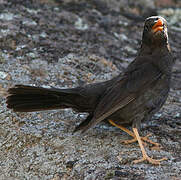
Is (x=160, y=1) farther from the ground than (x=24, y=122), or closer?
farther from the ground

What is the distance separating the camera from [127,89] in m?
3.54

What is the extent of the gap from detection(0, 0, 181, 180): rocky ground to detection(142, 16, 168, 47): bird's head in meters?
0.86

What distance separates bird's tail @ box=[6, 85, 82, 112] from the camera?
3516 millimetres

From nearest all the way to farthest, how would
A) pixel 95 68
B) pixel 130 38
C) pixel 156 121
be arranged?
pixel 156 121, pixel 95 68, pixel 130 38

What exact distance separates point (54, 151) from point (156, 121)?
135cm

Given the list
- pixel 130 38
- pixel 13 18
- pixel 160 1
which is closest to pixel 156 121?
pixel 130 38

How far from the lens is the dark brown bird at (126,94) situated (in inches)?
138

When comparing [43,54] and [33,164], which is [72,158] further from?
[43,54]

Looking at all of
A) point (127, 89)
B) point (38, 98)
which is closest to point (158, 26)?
point (127, 89)

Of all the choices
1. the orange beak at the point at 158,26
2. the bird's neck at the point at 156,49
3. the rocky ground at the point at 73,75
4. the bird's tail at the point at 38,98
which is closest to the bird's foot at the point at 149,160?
the rocky ground at the point at 73,75

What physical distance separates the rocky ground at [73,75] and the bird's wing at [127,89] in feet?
0.96

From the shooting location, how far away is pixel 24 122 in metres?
3.61

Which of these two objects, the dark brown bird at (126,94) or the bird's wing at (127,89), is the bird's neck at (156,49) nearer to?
the dark brown bird at (126,94)

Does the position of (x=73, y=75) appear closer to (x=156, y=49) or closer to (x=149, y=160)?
(x=156, y=49)
